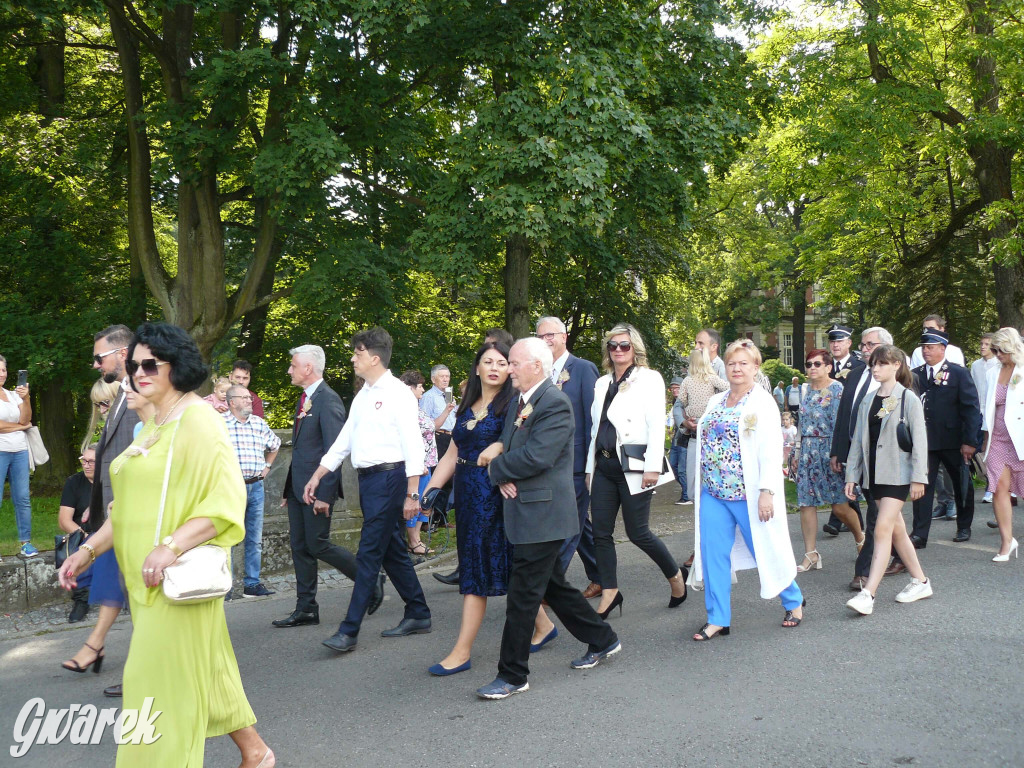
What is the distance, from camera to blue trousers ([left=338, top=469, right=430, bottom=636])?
6273 mm

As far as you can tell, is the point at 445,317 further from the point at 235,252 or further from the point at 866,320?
the point at 866,320

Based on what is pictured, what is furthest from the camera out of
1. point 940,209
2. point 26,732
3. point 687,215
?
point 940,209

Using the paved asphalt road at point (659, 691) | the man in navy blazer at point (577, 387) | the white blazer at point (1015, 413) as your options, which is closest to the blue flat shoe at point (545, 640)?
the paved asphalt road at point (659, 691)

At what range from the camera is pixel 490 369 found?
5.76 m

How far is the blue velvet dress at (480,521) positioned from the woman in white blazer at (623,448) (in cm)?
124

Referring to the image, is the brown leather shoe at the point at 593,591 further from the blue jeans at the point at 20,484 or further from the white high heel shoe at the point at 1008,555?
the blue jeans at the point at 20,484

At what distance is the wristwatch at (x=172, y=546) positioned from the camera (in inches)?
134

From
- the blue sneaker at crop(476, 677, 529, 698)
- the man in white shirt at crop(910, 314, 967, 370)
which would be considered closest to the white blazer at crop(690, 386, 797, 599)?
the blue sneaker at crop(476, 677, 529, 698)

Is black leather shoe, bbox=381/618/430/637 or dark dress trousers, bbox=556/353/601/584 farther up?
dark dress trousers, bbox=556/353/601/584

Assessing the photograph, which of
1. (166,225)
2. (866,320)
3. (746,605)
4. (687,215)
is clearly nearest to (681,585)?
(746,605)

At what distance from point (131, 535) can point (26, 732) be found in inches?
88.5

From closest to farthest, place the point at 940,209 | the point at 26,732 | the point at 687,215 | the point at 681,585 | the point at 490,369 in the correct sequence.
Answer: the point at 26,732 < the point at 490,369 < the point at 681,585 < the point at 687,215 < the point at 940,209

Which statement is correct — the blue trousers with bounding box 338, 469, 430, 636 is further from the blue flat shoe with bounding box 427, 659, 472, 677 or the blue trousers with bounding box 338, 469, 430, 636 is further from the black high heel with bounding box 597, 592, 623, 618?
the black high heel with bounding box 597, 592, 623, 618

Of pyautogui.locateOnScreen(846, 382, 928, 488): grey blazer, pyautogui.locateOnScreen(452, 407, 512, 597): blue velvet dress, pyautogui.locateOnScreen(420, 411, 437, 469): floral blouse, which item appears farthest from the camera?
pyautogui.locateOnScreen(420, 411, 437, 469): floral blouse
